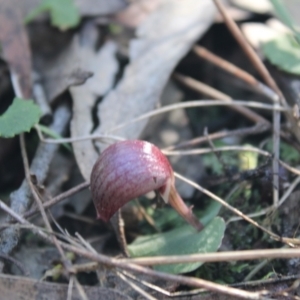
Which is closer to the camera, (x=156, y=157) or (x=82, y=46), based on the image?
(x=156, y=157)

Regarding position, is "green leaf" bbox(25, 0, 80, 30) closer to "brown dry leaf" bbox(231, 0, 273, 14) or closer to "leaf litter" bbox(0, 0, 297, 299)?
"leaf litter" bbox(0, 0, 297, 299)

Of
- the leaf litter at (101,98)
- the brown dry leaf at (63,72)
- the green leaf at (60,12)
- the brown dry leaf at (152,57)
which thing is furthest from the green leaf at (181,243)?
the green leaf at (60,12)

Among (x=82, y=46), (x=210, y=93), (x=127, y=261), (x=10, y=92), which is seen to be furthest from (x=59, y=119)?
(x=127, y=261)

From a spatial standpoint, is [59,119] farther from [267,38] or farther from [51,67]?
[267,38]

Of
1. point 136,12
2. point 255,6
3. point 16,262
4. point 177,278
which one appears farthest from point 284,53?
point 16,262

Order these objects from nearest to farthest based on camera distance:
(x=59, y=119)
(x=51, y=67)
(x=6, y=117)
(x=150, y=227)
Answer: (x=6, y=117)
(x=150, y=227)
(x=59, y=119)
(x=51, y=67)

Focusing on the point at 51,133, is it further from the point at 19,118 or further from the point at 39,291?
the point at 39,291
